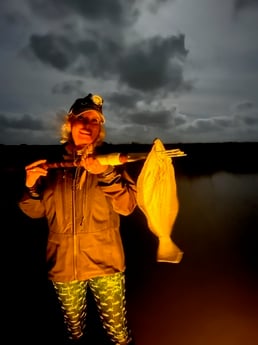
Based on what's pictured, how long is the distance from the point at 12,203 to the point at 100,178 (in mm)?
10081

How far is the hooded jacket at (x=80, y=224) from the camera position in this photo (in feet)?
8.87

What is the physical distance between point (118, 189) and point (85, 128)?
0.53 m

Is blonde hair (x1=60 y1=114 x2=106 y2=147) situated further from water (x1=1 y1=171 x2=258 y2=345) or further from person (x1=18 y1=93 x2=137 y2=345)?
water (x1=1 y1=171 x2=258 y2=345)

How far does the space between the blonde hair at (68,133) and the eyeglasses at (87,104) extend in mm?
80

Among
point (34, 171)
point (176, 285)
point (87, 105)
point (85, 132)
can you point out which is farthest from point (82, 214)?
point (176, 285)

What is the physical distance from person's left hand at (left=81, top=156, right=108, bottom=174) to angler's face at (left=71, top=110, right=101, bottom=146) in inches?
9.4

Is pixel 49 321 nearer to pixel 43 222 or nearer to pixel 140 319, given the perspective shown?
pixel 140 319

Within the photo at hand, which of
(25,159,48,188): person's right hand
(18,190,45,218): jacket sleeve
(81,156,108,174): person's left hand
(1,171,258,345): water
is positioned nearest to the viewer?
(81,156,108,174): person's left hand

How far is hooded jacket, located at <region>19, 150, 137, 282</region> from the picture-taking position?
2703 millimetres

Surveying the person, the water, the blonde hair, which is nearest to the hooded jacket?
the person

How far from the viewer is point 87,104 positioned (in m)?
2.76

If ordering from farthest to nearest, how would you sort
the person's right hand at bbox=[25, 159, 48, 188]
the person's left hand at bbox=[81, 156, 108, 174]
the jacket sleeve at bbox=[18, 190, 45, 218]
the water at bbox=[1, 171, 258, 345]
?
the water at bbox=[1, 171, 258, 345] < the jacket sleeve at bbox=[18, 190, 45, 218] < the person's right hand at bbox=[25, 159, 48, 188] < the person's left hand at bbox=[81, 156, 108, 174]

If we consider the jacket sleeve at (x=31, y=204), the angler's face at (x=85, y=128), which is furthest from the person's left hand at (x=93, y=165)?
the jacket sleeve at (x=31, y=204)

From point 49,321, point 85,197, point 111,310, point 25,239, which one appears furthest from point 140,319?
point 25,239
